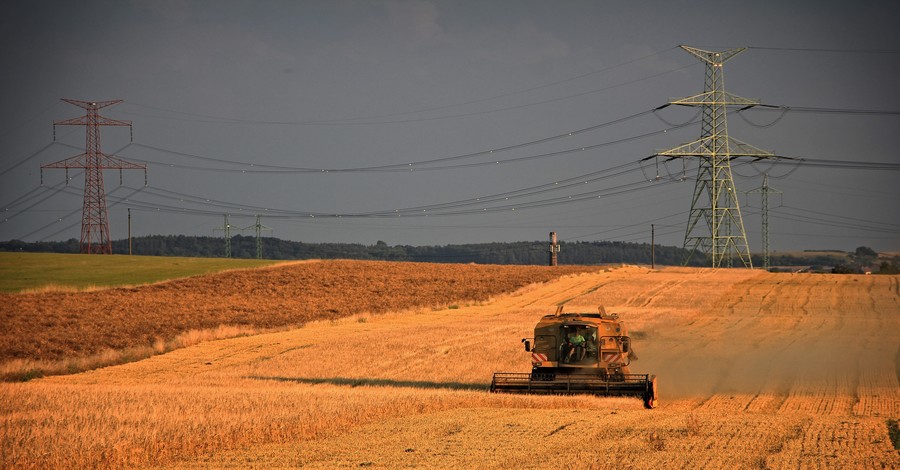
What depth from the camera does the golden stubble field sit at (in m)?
17.6

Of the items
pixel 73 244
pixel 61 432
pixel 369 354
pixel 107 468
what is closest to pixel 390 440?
pixel 107 468

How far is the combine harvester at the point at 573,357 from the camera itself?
94.7 ft

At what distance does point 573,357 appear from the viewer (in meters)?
30.2

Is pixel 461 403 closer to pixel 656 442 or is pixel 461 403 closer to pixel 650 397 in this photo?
pixel 650 397

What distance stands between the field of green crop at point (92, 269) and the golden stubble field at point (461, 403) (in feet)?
90.8

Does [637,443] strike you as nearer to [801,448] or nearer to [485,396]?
[801,448]

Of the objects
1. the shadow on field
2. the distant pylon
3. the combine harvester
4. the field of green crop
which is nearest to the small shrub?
the combine harvester

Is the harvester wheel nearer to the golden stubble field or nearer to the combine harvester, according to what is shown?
the golden stubble field

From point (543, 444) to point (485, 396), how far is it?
27.8ft

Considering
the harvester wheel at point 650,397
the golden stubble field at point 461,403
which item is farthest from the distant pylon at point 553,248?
the harvester wheel at point 650,397

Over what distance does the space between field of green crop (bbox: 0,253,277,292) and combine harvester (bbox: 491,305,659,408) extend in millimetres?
50212

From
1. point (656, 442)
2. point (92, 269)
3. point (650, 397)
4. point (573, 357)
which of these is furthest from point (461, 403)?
point (92, 269)

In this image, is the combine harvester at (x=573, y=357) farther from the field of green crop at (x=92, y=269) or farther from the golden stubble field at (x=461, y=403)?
the field of green crop at (x=92, y=269)

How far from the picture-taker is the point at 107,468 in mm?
16375
